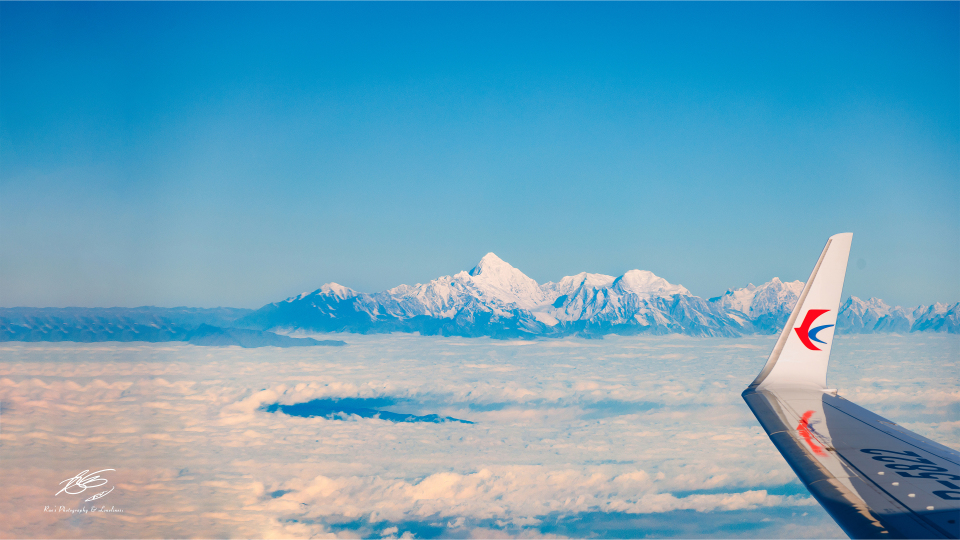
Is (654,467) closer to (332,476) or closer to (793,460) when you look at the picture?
(332,476)

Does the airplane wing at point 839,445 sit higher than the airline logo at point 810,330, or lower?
lower

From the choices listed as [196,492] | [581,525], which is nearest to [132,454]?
[196,492]

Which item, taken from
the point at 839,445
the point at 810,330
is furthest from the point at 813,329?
the point at 839,445

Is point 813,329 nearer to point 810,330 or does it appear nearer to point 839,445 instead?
point 810,330

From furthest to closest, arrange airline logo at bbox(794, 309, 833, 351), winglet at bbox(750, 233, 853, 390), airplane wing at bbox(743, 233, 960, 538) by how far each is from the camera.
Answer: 1. airline logo at bbox(794, 309, 833, 351)
2. winglet at bbox(750, 233, 853, 390)
3. airplane wing at bbox(743, 233, 960, 538)

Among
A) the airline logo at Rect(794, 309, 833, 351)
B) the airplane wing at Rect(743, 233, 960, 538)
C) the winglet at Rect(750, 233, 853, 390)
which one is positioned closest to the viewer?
the airplane wing at Rect(743, 233, 960, 538)
